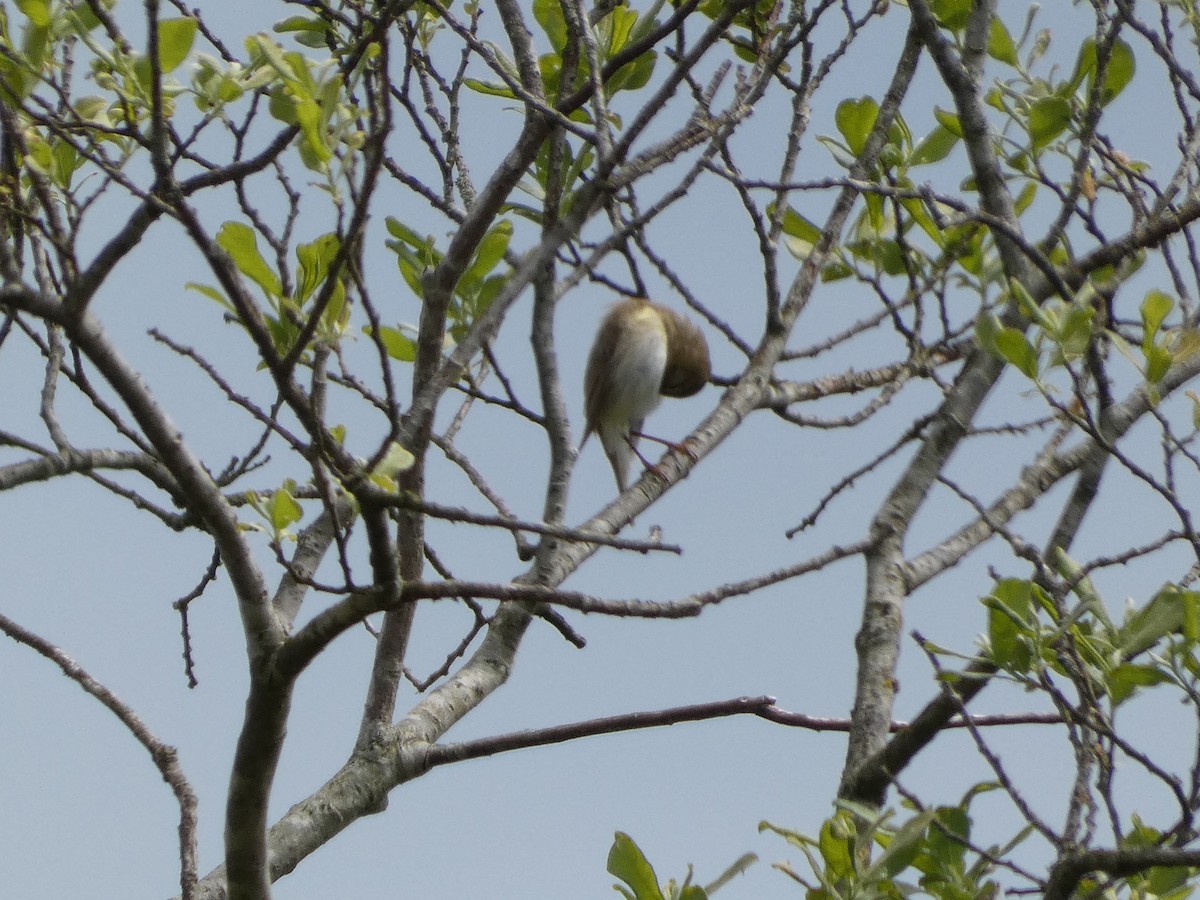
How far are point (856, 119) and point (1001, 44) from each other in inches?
16.7

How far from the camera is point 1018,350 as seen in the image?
2.44 metres

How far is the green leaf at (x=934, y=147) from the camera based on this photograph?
A: 12.3 feet

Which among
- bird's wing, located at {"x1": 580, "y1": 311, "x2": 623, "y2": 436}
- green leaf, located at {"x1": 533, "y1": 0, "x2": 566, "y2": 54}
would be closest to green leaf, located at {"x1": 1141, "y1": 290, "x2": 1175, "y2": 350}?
green leaf, located at {"x1": 533, "y1": 0, "x2": 566, "y2": 54}

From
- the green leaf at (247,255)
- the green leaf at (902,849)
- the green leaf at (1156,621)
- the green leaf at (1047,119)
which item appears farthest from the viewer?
the green leaf at (1047,119)

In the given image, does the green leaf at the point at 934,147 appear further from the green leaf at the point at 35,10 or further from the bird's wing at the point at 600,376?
the bird's wing at the point at 600,376

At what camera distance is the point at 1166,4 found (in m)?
3.46

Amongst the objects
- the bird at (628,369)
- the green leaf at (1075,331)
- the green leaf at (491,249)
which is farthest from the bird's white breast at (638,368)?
the green leaf at (1075,331)

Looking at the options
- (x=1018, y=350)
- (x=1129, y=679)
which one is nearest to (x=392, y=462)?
(x=1018, y=350)

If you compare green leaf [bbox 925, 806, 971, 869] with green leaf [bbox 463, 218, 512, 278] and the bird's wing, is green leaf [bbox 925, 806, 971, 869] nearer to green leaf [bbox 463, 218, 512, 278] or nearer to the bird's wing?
green leaf [bbox 463, 218, 512, 278]

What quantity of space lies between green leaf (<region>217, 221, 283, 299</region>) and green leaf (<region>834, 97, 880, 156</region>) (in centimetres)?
203

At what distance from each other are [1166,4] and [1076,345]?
150cm

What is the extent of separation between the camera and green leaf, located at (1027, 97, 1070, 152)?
3.10 meters

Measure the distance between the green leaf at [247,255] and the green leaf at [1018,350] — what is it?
4.09ft

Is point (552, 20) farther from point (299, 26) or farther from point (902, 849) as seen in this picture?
point (902, 849)
